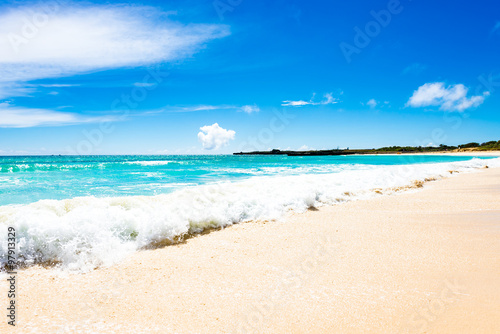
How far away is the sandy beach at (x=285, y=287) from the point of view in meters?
2.70

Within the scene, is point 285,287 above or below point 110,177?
below

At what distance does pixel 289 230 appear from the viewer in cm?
551

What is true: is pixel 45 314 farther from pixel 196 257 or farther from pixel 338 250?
pixel 338 250

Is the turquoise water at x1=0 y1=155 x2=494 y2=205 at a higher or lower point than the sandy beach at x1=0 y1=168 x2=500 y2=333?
higher

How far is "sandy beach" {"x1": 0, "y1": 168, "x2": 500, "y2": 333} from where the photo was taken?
270cm

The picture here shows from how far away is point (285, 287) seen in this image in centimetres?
335

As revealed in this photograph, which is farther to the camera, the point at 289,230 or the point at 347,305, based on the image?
the point at 289,230

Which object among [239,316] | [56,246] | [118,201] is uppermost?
[118,201]

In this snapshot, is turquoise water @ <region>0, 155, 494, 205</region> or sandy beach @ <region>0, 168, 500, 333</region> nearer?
sandy beach @ <region>0, 168, 500, 333</region>

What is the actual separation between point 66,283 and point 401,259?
4.48 m

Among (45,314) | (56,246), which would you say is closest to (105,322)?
(45,314)

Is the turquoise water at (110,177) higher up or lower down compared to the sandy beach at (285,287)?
higher up

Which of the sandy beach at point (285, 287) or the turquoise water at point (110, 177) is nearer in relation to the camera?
the sandy beach at point (285, 287)

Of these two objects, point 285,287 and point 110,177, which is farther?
point 110,177
